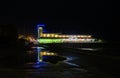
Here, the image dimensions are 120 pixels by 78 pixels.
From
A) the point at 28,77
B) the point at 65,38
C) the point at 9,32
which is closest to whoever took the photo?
the point at 28,77

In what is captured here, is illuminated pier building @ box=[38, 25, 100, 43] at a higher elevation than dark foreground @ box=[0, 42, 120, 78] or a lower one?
higher

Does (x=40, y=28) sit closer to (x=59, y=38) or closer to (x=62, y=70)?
(x=59, y=38)

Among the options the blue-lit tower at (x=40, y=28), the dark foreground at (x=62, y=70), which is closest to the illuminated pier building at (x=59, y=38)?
the blue-lit tower at (x=40, y=28)

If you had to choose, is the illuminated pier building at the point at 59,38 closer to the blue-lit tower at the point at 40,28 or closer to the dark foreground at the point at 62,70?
the blue-lit tower at the point at 40,28

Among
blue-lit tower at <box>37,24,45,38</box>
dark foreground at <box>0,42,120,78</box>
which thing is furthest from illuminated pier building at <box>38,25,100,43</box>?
dark foreground at <box>0,42,120,78</box>

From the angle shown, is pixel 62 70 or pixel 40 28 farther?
pixel 40 28

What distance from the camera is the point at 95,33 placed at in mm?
175375

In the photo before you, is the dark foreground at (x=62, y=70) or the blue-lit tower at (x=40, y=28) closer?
the dark foreground at (x=62, y=70)

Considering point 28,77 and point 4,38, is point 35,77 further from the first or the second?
point 4,38

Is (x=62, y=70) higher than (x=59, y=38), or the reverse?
(x=59, y=38)

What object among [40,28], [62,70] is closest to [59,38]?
[40,28]

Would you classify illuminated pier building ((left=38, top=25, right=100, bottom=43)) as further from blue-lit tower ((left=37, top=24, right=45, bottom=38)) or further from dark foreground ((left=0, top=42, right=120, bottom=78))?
dark foreground ((left=0, top=42, right=120, bottom=78))

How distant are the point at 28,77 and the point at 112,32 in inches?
6158

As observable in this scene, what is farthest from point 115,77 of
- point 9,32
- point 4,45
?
point 9,32
